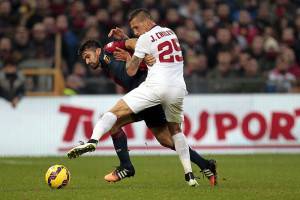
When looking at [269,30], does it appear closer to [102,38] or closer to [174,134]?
[102,38]

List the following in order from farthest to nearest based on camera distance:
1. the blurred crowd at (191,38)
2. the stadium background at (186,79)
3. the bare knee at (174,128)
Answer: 1. the blurred crowd at (191,38)
2. the stadium background at (186,79)
3. the bare knee at (174,128)

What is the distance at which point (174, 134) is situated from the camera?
1141cm

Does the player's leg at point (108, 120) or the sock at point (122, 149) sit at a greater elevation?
the player's leg at point (108, 120)

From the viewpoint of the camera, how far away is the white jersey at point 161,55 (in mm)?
10992

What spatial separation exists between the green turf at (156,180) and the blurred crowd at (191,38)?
265 cm

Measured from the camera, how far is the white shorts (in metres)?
11.0

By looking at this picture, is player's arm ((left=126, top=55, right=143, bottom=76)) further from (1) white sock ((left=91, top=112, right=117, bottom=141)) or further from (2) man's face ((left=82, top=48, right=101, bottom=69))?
(2) man's face ((left=82, top=48, right=101, bottom=69))

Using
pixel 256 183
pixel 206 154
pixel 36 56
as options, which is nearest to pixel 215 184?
pixel 256 183

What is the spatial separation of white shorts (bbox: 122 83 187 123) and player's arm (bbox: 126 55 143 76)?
0.79 ft

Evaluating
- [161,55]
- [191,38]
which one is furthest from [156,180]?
[191,38]

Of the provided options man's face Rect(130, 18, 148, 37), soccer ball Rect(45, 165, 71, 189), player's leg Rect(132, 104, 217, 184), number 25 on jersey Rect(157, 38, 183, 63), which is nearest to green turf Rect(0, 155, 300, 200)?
soccer ball Rect(45, 165, 71, 189)

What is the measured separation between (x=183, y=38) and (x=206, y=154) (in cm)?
375

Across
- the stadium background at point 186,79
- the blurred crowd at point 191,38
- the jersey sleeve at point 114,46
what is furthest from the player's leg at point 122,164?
the blurred crowd at point 191,38

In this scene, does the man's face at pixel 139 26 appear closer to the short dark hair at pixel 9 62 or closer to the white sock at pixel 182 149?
the white sock at pixel 182 149
